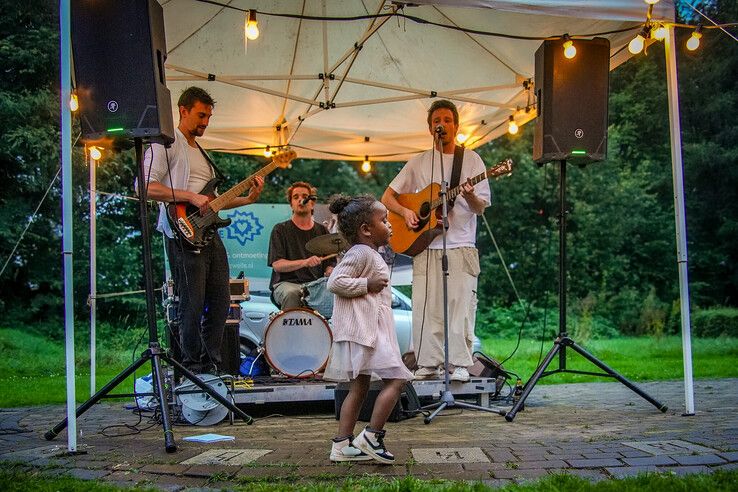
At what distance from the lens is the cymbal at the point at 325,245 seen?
7254 mm

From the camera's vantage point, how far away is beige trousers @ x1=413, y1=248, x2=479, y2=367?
655 centimetres

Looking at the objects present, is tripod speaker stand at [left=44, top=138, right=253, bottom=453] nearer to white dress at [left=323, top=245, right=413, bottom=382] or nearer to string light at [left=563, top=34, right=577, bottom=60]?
white dress at [left=323, top=245, right=413, bottom=382]

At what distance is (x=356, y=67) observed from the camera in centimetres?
838

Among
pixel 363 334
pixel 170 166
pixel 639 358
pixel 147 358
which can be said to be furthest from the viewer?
pixel 639 358

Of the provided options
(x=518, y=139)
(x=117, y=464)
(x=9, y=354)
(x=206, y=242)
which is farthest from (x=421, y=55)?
(x=518, y=139)

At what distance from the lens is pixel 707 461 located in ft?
12.1

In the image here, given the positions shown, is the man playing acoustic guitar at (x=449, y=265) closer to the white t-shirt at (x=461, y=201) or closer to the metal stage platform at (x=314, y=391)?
the white t-shirt at (x=461, y=201)

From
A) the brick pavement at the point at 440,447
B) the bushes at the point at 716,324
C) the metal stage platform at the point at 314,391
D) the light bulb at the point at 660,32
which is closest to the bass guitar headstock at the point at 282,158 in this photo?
the metal stage platform at the point at 314,391

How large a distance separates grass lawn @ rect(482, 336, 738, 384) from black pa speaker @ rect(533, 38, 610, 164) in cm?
441

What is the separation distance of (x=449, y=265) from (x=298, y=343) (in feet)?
5.14

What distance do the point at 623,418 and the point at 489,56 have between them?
13.1 ft

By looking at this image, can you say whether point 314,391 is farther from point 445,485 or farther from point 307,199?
point 445,485

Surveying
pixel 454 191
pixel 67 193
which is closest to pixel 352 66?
pixel 454 191

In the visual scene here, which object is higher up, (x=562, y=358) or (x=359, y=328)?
(x=359, y=328)
